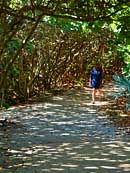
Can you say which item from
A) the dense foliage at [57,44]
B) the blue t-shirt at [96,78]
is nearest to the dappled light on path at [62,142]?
the dense foliage at [57,44]

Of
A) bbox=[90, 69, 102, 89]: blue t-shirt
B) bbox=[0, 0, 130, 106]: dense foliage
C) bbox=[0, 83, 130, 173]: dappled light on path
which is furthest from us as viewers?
bbox=[90, 69, 102, 89]: blue t-shirt

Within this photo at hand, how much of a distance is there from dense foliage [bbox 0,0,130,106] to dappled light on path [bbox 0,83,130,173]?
1181 mm

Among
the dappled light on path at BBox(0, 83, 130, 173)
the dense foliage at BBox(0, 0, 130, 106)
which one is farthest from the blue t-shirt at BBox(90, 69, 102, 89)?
the dappled light on path at BBox(0, 83, 130, 173)

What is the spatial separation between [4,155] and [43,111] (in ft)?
23.1

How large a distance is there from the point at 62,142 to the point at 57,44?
1231 cm

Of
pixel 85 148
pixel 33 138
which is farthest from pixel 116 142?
pixel 33 138

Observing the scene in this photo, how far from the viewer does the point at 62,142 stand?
37.7 feet

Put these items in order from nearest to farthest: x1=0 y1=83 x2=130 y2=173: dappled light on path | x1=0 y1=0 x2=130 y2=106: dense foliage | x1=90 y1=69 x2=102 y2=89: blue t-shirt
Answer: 1. x1=0 y1=0 x2=130 y2=106: dense foliage
2. x1=0 y1=83 x2=130 y2=173: dappled light on path
3. x1=90 y1=69 x2=102 y2=89: blue t-shirt

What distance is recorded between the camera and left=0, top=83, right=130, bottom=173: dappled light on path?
29.5ft

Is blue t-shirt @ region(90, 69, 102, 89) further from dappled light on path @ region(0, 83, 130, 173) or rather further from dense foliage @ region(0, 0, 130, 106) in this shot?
dappled light on path @ region(0, 83, 130, 173)

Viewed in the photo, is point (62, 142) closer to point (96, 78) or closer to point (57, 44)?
point (96, 78)

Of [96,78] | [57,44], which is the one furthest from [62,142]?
[57,44]

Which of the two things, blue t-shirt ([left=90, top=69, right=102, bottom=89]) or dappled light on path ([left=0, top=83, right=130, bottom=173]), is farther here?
blue t-shirt ([left=90, top=69, right=102, bottom=89])

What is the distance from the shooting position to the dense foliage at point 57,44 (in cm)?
497
